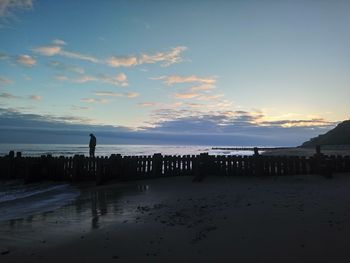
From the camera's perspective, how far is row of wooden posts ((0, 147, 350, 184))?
15.5 metres

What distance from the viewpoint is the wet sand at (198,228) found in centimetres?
605

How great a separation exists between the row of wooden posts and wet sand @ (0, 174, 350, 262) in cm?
333

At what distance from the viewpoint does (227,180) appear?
15.1 meters

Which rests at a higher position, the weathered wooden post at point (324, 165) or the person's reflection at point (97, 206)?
the weathered wooden post at point (324, 165)

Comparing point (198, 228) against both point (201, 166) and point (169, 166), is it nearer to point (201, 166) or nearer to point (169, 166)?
point (201, 166)

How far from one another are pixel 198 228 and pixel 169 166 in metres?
10.3

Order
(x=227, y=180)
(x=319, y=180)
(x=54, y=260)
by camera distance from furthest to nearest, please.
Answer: (x=227, y=180)
(x=319, y=180)
(x=54, y=260)

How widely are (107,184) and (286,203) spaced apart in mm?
10525

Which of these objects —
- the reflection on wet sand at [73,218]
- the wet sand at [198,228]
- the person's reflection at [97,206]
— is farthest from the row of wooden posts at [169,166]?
the reflection on wet sand at [73,218]

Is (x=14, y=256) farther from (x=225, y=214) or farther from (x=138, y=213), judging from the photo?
(x=225, y=214)

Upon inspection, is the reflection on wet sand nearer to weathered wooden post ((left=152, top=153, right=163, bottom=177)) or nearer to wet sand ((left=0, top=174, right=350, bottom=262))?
wet sand ((left=0, top=174, right=350, bottom=262))

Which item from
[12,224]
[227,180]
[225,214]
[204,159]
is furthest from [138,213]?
[204,159]

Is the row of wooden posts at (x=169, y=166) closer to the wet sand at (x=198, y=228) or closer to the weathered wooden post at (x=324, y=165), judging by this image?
the weathered wooden post at (x=324, y=165)

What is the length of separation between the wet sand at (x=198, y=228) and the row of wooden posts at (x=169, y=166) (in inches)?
131
